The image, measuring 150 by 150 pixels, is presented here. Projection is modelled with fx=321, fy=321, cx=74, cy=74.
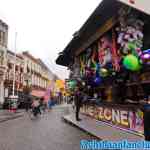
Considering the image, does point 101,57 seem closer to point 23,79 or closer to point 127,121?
point 127,121

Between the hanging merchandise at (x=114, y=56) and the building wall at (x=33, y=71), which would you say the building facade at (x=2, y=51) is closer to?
the building wall at (x=33, y=71)

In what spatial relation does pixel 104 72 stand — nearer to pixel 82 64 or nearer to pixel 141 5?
pixel 82 64

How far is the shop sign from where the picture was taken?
36.4 feet

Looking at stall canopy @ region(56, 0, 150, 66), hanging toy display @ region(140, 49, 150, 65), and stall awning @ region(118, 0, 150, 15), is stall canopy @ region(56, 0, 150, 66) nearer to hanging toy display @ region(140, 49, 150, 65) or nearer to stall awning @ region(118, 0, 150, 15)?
hanging toy display @ region(140, 49, 150, 65)

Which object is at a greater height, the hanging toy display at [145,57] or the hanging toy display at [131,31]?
the hanging toy display at [131,31]

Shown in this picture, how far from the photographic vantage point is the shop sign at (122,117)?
11109mm

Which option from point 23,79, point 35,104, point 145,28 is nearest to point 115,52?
point 145,28

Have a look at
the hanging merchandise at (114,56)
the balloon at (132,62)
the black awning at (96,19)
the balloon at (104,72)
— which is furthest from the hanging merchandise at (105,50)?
the balloon at (132,62)

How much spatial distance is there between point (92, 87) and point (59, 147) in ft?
38.6

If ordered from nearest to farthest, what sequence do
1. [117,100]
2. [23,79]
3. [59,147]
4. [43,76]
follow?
1. [59,147]
2. [117,100]
3. [23,79]
4. [43,76]

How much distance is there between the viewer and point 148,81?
37.7 feet

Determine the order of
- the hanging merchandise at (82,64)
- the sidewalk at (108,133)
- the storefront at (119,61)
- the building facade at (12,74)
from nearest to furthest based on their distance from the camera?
the sidewalk at (108,133) → the storefront at (119,61) → the hanging merchandise at (82,64) → the building facade at (12,74)

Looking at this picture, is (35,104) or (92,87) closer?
(92,87)

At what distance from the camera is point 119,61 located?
42.7ft
